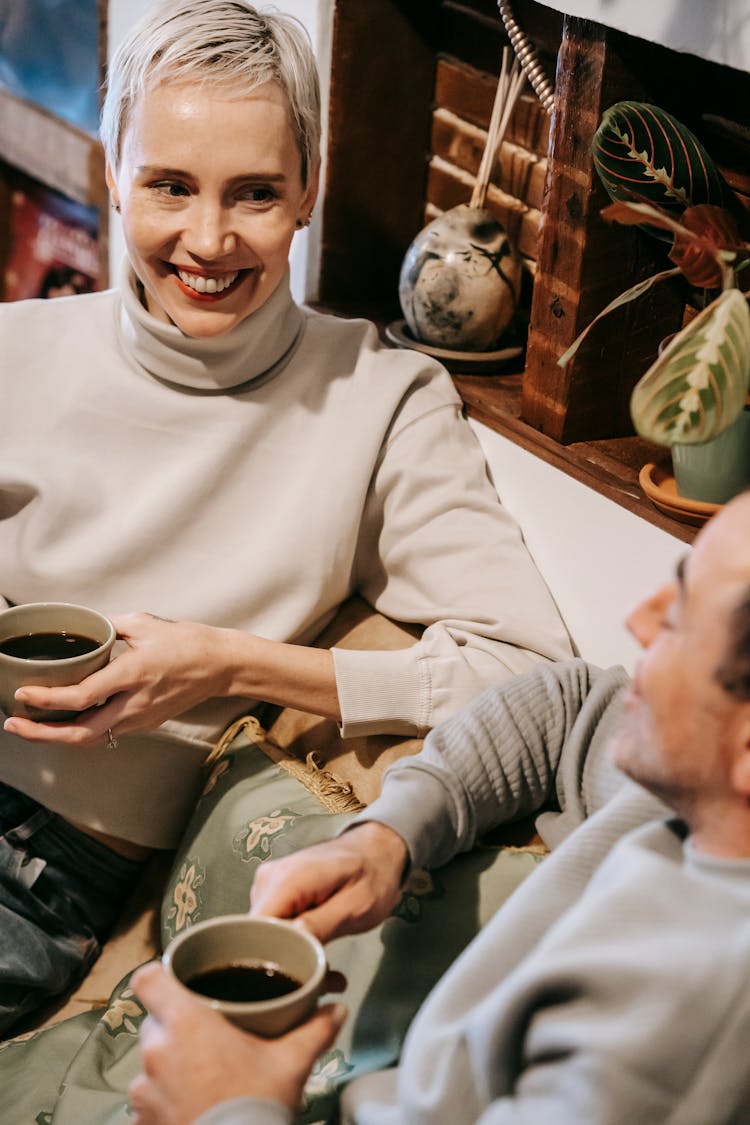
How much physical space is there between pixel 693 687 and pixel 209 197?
0.97m

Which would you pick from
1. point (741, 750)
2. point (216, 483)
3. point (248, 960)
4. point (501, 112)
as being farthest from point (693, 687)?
point (501, 112)

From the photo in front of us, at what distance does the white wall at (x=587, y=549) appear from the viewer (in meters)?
1.55

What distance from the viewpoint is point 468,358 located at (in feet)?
6.27

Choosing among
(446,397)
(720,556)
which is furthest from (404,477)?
(720,556)

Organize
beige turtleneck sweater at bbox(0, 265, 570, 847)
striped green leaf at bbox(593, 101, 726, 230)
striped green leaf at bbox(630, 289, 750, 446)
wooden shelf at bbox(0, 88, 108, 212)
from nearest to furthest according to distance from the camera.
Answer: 1. striped green leaf at bbox(630, 289, 750, 446)
2. striped green leaf at bbox(593, 101, 726, 230)
3. beige turtleneck sweater at bbox(0, 265, 570, 847)
4. wooden shelf at bbox(0, 88, 108, 212)

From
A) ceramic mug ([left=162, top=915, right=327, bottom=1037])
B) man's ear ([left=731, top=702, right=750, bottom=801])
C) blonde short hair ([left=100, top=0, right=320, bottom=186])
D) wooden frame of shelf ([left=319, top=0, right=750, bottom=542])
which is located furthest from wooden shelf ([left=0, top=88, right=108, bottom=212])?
man's ear ([left=731, top=702, right=750, bottom=801])

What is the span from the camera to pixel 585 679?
4.56 ft

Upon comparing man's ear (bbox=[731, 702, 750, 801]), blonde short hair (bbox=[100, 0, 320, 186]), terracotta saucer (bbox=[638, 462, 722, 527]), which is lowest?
terracotta saucer (bbox=[638, 462, 722, 527])

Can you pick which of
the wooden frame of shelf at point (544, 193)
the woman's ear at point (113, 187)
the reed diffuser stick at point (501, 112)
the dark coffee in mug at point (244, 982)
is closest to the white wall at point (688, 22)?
the wooden frame of shelf at point (544, 193)

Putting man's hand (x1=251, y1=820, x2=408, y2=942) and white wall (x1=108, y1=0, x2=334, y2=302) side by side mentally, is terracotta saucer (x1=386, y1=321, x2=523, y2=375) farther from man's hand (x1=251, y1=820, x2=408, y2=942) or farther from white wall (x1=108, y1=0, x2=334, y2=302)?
man's hand (x1=251, y1=820, x2=408, y2=942)

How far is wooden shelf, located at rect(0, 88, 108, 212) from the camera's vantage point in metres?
3.04

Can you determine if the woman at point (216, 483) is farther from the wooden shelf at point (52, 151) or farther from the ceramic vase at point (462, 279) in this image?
the wooden shelf at point (52, 151)

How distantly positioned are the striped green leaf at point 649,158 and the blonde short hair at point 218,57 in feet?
1.33

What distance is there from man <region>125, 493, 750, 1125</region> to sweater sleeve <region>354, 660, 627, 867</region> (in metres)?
0.21
